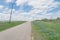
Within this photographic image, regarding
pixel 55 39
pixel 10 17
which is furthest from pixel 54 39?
pixel 10 17

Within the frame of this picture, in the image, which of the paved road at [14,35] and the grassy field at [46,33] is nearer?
the grassy field at [46,33]

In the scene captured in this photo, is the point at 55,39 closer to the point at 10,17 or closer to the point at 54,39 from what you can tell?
the point at 54,39

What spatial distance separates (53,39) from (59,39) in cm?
74

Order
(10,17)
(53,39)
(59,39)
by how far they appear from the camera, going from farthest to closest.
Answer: (10,17)
(53,39)
(59,39)

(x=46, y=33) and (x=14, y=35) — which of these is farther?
(x=46, y=33)

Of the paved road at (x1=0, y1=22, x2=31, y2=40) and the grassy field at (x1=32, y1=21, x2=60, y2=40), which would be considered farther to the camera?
the paved road at (x1=0, y1=22, x2=31, y2=40)

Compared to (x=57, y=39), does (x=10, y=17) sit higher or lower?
higher

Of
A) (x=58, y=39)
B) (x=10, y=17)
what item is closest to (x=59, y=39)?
(x=58, y=39)

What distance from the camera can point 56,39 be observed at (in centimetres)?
1097

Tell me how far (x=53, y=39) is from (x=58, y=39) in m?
0.56

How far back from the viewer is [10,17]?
43.2 metres

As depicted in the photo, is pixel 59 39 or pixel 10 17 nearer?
pixel 59 39

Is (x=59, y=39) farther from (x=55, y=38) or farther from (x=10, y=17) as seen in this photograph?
(x=10, y=17)

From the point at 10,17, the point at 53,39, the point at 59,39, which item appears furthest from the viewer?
the point at 10,17
